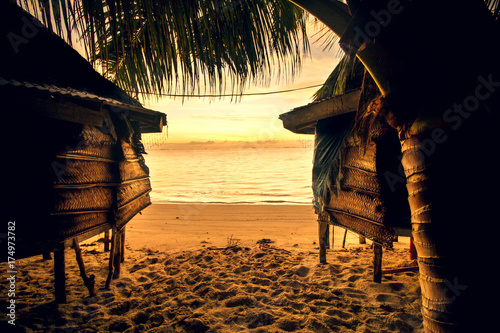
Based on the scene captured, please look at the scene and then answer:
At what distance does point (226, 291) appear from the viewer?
13.0ft

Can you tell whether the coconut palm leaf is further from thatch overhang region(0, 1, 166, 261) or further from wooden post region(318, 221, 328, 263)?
wooden post region(318, 221, 328, 263)

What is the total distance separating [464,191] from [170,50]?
236 cm

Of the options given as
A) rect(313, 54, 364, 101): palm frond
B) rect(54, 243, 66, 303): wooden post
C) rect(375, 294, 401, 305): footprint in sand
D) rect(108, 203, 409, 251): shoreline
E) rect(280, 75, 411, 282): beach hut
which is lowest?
rect(108, 203, 409, 251): shoreline

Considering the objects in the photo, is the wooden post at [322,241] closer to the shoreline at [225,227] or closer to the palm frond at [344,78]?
the shoreline at [225,227]

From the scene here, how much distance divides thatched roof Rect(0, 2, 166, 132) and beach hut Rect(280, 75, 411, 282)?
300cm

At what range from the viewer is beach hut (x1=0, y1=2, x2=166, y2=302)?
107 inches

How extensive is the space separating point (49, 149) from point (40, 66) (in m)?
1.00

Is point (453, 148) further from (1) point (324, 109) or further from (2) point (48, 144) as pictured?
(2) point (48, 144)

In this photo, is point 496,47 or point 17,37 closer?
point 496,47

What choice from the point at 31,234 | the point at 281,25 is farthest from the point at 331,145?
the point at 31,234

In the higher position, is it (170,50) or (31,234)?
(170,50)

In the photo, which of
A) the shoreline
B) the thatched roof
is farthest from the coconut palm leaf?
the shoreline

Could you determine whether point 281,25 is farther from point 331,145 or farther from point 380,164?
point 331,145

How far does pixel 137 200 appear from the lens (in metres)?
5.16
